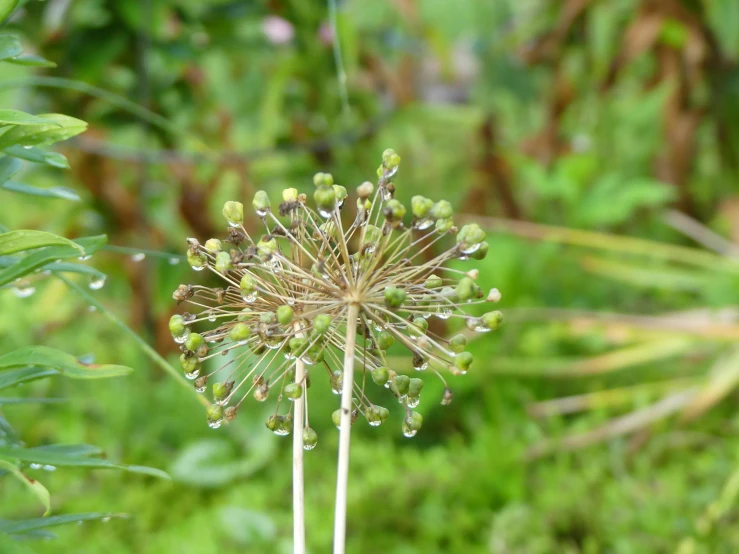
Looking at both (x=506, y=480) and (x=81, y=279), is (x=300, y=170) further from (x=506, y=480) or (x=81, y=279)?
(x=506, y=480)

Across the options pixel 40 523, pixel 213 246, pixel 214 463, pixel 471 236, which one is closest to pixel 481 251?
pixel 471 236

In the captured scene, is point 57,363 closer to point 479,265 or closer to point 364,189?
point 364,189

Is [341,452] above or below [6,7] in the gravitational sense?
below

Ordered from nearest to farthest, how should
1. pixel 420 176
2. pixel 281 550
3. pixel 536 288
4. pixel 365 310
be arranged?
1. pixel 365 310
2. pixel 281 550
3. pixel 536 288
4. pixel 420 176

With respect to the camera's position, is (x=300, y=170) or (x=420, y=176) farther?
(x=420, y=176)

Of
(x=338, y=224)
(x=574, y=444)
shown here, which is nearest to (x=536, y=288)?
(x=574, y=444)

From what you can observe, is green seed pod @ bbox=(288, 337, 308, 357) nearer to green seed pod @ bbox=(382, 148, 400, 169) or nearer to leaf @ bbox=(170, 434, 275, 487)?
green seed pod @ bbox=(382, 148, 400, 169)

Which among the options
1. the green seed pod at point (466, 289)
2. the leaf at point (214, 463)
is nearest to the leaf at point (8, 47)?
the green seed pod at point (466, 289)
